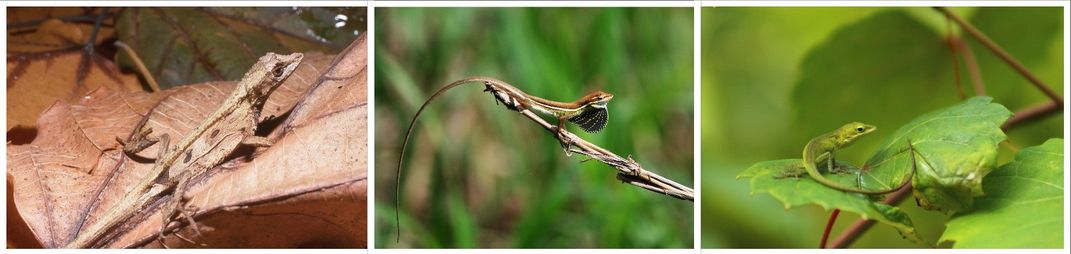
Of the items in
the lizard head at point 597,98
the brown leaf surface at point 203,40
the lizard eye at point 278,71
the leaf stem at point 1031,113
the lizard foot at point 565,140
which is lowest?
the lizard foot at point 565,140

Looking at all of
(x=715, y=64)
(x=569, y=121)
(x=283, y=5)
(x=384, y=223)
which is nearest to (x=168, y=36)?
(x=283, y=5)

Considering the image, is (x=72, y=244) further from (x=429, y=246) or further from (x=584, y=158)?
(x=584, y=158)

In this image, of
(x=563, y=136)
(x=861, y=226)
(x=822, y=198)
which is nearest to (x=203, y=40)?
(x=563, y=136)

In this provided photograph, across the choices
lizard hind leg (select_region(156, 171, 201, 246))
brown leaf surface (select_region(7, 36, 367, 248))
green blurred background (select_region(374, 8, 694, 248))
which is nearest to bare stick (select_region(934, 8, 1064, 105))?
green blurred background (select_region(374, 8, 694, 248))

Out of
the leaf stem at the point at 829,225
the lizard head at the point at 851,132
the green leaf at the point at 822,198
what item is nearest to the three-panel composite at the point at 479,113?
the lizard head at the point at 851,132

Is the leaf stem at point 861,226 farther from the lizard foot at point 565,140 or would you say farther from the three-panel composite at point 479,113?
the lizard foot at point 565,140

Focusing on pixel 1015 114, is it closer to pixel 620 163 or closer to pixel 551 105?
pixel 620 163

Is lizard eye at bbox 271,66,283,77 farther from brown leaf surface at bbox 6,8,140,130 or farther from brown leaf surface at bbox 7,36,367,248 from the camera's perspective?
brown leaf surface at bbox 6,8,140,130
